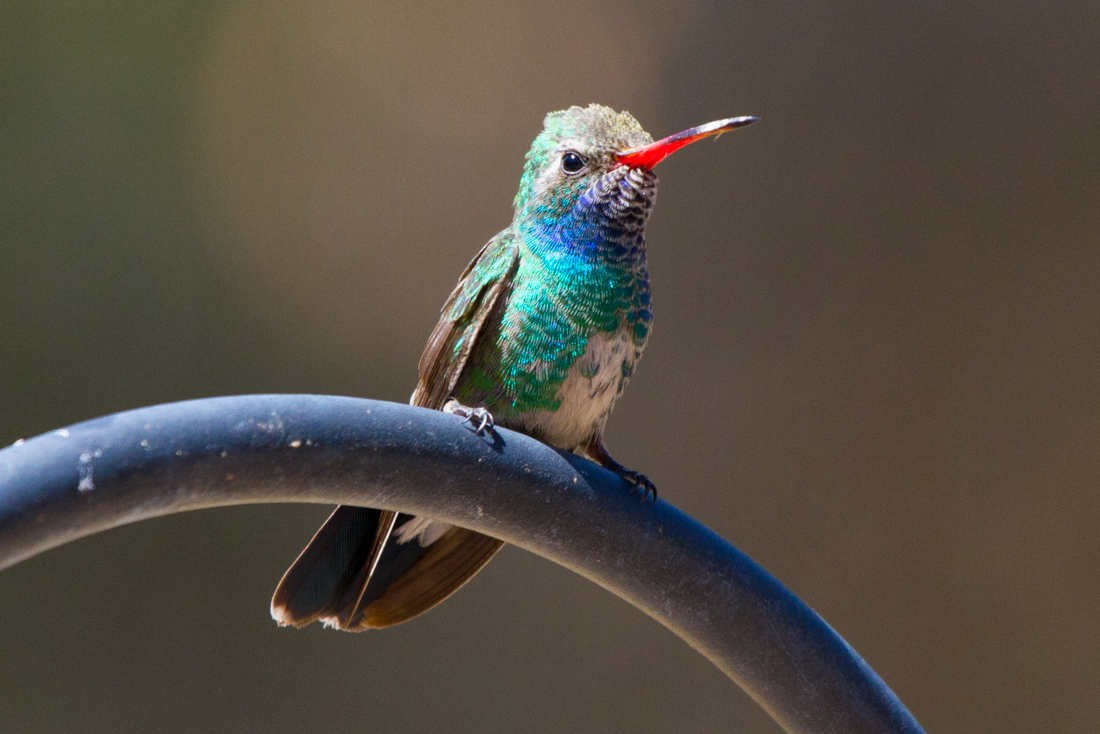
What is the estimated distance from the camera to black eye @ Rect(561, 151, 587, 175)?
1.40 meters

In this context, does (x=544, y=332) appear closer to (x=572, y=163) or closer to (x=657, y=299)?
(x=572, y=163)

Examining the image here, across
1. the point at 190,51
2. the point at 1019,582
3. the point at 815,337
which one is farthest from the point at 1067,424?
the point at 190,51

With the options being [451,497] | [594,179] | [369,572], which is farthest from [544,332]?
[451,497]

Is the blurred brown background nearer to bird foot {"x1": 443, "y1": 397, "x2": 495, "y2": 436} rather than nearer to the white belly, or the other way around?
the white belly

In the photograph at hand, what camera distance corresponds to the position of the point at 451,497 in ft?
2.79

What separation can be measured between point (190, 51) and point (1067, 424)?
218cm

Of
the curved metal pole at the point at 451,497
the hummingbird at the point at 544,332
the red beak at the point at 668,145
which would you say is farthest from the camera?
the hummingbird at the point at 544,332

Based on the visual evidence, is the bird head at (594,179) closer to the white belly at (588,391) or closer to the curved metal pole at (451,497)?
the white belly at (588,391)

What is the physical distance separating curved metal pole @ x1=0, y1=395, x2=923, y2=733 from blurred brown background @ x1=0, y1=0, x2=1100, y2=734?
1625 mm

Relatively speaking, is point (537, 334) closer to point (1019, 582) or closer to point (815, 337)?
point (815, 337)

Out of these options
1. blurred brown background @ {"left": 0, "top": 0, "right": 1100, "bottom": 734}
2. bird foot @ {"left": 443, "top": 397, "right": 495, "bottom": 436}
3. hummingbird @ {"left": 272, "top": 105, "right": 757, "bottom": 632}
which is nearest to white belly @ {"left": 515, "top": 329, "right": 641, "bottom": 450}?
hummingbird @ {"left": 272, "top": 105, "right": 757, "bottom": 632}

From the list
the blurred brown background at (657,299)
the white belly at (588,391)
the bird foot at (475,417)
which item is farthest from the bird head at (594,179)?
the blurred brown background at (657,299)

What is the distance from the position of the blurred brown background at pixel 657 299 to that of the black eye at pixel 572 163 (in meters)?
1.19

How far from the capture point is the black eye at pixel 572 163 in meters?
1.40
